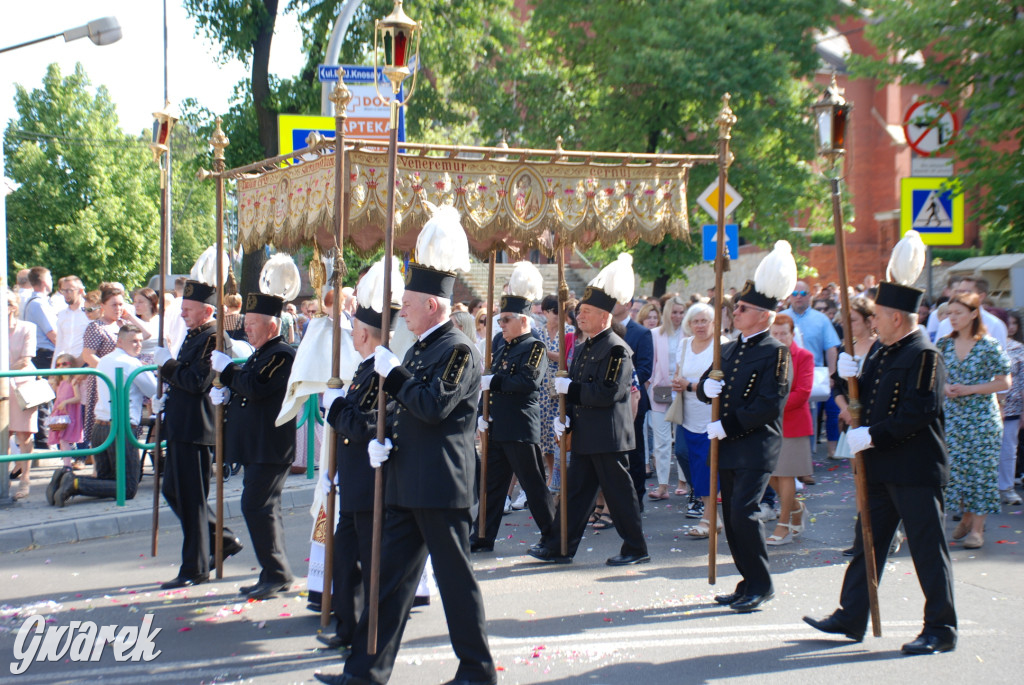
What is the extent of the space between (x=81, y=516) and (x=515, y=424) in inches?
150

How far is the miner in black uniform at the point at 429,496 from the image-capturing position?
454 cm

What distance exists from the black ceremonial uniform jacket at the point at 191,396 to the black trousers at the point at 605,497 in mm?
2529

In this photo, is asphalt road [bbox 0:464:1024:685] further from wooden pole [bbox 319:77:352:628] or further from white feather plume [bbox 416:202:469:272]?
white feather plume [bbox 416:202:469:272]

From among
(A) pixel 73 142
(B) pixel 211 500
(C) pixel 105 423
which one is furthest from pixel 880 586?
(A) pixel 73 142

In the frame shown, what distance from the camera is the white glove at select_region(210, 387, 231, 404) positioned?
6301mm

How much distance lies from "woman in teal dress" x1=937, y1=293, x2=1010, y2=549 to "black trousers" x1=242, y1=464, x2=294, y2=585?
4.94m

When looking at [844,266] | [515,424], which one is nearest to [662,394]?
[515,424]

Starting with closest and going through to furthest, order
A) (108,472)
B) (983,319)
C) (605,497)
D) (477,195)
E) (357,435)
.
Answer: (357,435)
(605,497)
(477,195)
(983,319)
(108,472)

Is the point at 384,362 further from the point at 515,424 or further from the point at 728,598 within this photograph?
Answer: the point at 515,424

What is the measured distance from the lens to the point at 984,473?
24.2 feet

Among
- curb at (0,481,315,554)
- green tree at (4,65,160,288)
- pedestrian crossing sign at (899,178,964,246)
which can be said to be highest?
green tree at (4,65,160,288)

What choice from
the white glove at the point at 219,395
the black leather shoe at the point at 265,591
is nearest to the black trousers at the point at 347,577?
the black leather shoe at the point at 265,591

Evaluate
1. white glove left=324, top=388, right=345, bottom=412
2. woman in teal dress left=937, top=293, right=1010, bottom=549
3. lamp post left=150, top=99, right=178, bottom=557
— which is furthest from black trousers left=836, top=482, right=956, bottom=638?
lamp post left=150, top=99, right=178, bottom=557

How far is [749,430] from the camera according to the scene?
6.02 metres
